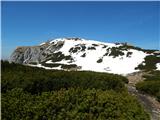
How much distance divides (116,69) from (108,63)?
6004 mm

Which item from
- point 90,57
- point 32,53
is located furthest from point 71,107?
point 32,53

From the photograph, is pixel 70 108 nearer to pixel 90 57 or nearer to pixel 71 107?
pixel 71 107

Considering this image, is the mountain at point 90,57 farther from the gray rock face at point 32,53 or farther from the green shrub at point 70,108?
the green shrub at point 70,108

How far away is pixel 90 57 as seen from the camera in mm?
70375

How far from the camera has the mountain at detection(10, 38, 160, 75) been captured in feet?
193

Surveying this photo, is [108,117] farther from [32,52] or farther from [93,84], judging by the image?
[32,52]

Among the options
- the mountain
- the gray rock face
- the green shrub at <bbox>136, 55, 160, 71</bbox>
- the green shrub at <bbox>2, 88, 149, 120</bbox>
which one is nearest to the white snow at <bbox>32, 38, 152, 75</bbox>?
the mountain

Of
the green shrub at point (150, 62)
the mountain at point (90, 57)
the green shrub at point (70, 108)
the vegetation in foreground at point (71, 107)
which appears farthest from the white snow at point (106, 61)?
the green shrub at point (70, 108)

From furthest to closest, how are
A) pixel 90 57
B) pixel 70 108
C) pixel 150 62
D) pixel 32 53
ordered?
pixel 32 53, pixel 90 57, pixel 150 62, pixel 70 108

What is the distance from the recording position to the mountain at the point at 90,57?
58.7m

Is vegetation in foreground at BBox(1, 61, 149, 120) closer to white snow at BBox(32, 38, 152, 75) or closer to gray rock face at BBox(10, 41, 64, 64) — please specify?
white snow at BBox(32, 38, 152, 75)

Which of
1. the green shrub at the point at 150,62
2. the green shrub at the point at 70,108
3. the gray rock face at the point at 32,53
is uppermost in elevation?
the gray rock face at the point at 32,53

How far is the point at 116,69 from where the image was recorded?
57281 millimetres

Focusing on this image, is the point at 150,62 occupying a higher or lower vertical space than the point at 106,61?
lower
